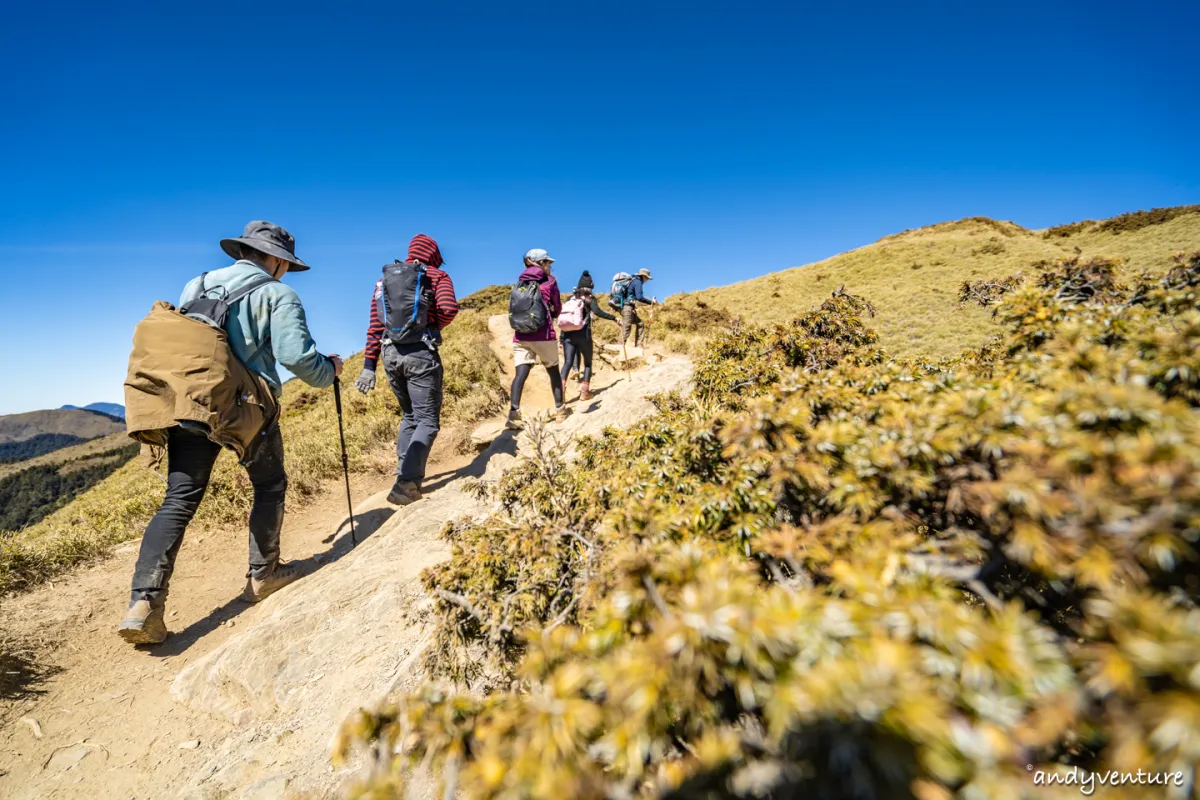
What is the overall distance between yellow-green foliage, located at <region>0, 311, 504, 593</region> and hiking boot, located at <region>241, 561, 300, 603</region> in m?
1.92

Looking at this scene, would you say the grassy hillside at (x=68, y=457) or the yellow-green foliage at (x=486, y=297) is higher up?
the yellow-green foliage at (x=486, y=297)

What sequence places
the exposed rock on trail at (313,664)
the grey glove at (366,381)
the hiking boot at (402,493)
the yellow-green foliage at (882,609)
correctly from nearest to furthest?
the yellow-green foliage at (882,609) < the exposed rock on trail at (313,664) < the grey glove at (366,381) < the hiking boot at (402,493)

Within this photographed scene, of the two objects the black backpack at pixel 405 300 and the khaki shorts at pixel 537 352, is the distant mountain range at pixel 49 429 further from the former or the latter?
the black backpack at pixel 405 300

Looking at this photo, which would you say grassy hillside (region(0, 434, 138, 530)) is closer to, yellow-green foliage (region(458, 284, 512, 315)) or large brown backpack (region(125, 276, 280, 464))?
yellow-green foliage (region(458, 284, 512, 315))

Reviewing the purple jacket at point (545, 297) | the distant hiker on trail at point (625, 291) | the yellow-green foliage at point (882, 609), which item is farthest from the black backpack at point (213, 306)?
the distant hiker on trail at point (625, 291)

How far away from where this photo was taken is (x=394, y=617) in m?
3.46

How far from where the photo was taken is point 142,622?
337 centimetres

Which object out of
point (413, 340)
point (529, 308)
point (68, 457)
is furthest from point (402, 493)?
point (68, 457)

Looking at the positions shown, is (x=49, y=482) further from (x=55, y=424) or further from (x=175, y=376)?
(x=55, y=424)

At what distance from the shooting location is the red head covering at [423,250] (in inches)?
204

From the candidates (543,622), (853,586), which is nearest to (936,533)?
(853,586)

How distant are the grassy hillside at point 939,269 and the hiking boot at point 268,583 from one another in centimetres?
1321

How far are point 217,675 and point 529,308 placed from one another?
4.59 m

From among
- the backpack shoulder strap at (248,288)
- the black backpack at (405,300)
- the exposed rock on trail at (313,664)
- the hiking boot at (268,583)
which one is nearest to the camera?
the exposed rock on trail at (313,664)
